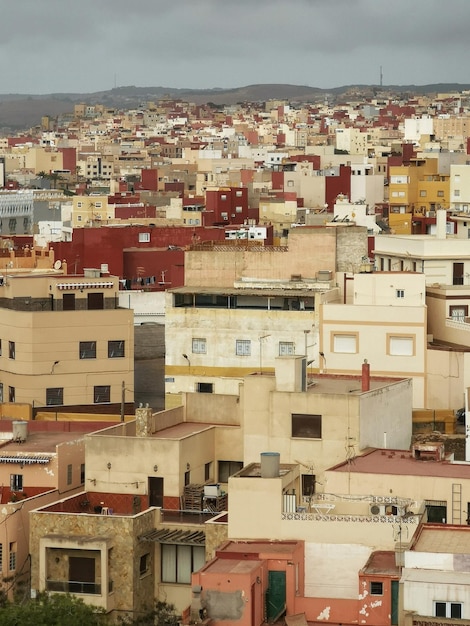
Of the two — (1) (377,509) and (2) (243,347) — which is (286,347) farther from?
Answer: (1) (377,509)

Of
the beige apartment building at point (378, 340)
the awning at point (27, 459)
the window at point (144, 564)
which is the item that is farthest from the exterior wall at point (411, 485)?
the beige apartment building at point (378, 340)

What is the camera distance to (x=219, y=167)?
139750 mm

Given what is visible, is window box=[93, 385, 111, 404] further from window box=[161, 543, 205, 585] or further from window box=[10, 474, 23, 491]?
window box=[161, 543, 205, 585]

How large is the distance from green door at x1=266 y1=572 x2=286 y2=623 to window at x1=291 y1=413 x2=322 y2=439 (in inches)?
190

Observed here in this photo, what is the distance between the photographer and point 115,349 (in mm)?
39125

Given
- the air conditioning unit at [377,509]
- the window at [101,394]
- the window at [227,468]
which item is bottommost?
the window at [101,394]

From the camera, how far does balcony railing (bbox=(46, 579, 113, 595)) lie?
25.9m

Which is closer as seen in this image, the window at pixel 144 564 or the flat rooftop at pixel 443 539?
the flat rooftop at pixel 443 539

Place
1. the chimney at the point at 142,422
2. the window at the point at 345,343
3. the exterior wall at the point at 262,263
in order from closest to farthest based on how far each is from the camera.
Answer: the chimney at the point at 142,422 < the window at the point at 345,343 < the exterior wall at the point at 262,263

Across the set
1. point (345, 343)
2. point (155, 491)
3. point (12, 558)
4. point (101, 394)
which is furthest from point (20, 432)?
point (101, 394)

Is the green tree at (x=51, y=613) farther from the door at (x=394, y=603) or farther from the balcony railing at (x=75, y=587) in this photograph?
the door at (x=394, y=603)

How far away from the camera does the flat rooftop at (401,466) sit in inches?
1016

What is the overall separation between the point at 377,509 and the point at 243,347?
1395 cm

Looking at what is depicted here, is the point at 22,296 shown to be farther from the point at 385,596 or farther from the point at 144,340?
the point at 385,596
